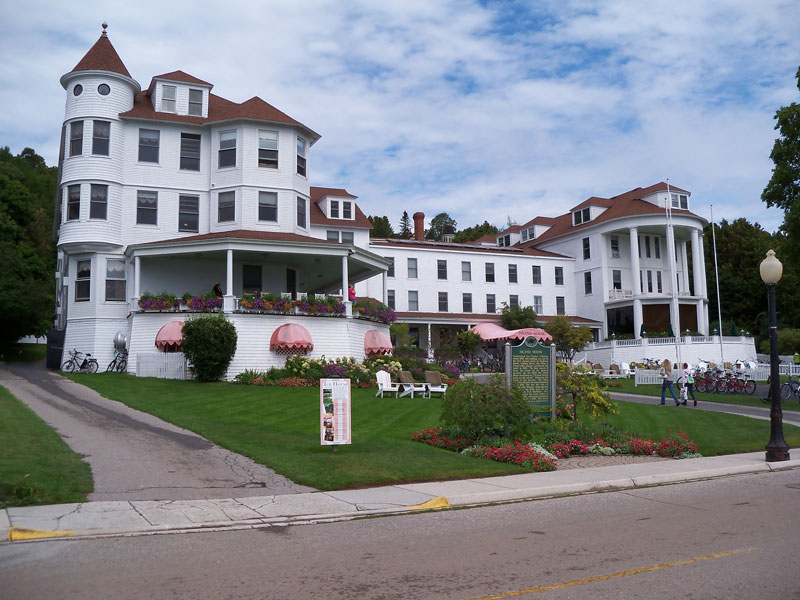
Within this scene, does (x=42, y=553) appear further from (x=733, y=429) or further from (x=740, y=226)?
(x=740, y=226)

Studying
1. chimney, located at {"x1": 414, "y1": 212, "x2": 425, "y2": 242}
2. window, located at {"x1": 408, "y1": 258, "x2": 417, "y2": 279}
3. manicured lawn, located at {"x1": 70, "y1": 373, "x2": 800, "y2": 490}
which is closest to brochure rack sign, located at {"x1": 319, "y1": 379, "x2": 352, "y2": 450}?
manicured lawn, located at {"x1": 70, "y1": 373, "x2": 800, "y2": 490}

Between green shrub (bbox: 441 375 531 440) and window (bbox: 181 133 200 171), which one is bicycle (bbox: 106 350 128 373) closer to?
window (bbox: 181 133 200 171)

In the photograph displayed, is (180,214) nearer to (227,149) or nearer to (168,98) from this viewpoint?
(227,149)

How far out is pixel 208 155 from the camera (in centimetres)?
3688

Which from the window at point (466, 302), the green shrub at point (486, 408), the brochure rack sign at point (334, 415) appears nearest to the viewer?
the brochure rack sign at point (334, 415)

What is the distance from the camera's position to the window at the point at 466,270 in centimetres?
6156

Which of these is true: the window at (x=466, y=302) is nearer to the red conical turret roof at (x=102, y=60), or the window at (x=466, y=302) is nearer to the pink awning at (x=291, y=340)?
the pink awning at (x=291, y=340)

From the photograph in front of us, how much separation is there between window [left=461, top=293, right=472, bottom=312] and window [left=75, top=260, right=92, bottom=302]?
3363cm

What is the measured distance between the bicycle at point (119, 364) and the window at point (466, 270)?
34.2 m

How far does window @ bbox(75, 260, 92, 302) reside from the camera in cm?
3453

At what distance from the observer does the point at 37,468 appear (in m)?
10.9

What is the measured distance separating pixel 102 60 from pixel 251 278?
1321 centimetres

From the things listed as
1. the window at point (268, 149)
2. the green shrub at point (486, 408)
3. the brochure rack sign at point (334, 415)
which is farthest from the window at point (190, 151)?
the brochure rack sign at point (334, 415)

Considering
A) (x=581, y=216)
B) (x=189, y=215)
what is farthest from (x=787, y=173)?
(x=581, y=216)
